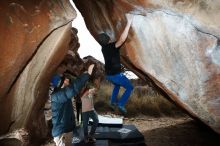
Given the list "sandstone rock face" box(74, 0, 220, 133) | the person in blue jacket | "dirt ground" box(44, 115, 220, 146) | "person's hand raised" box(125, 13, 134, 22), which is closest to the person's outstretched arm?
"person's hand raised" box(125, 13, 134, 22)

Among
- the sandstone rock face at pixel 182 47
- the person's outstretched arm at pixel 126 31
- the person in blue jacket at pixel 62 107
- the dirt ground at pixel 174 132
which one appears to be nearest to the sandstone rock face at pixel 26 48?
the person in blue jacket at pixel 62 107

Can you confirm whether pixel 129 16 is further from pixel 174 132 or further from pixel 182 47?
pixel 174 132

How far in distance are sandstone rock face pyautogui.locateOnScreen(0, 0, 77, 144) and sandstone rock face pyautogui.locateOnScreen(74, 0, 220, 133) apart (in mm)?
1417

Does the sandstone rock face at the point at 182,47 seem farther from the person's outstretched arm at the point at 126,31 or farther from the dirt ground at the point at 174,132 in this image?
the dirt ground at the point at 174,132

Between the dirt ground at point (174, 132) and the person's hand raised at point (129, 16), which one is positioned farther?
the dirt ground at point (174, 132)

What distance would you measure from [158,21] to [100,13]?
2.38 metres

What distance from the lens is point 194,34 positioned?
611 centimetres

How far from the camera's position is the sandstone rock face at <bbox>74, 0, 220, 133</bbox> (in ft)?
19.6

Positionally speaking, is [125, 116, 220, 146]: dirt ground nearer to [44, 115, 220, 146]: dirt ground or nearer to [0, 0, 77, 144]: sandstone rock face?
[44, 115, 220, 146]: dirt ground

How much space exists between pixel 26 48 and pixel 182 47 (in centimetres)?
288

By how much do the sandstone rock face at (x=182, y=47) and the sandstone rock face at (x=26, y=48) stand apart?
1417 mm

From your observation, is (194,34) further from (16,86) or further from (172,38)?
(16,86)

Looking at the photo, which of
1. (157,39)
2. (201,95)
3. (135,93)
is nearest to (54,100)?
(157,39)

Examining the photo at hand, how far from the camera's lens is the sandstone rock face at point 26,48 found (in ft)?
19.7
